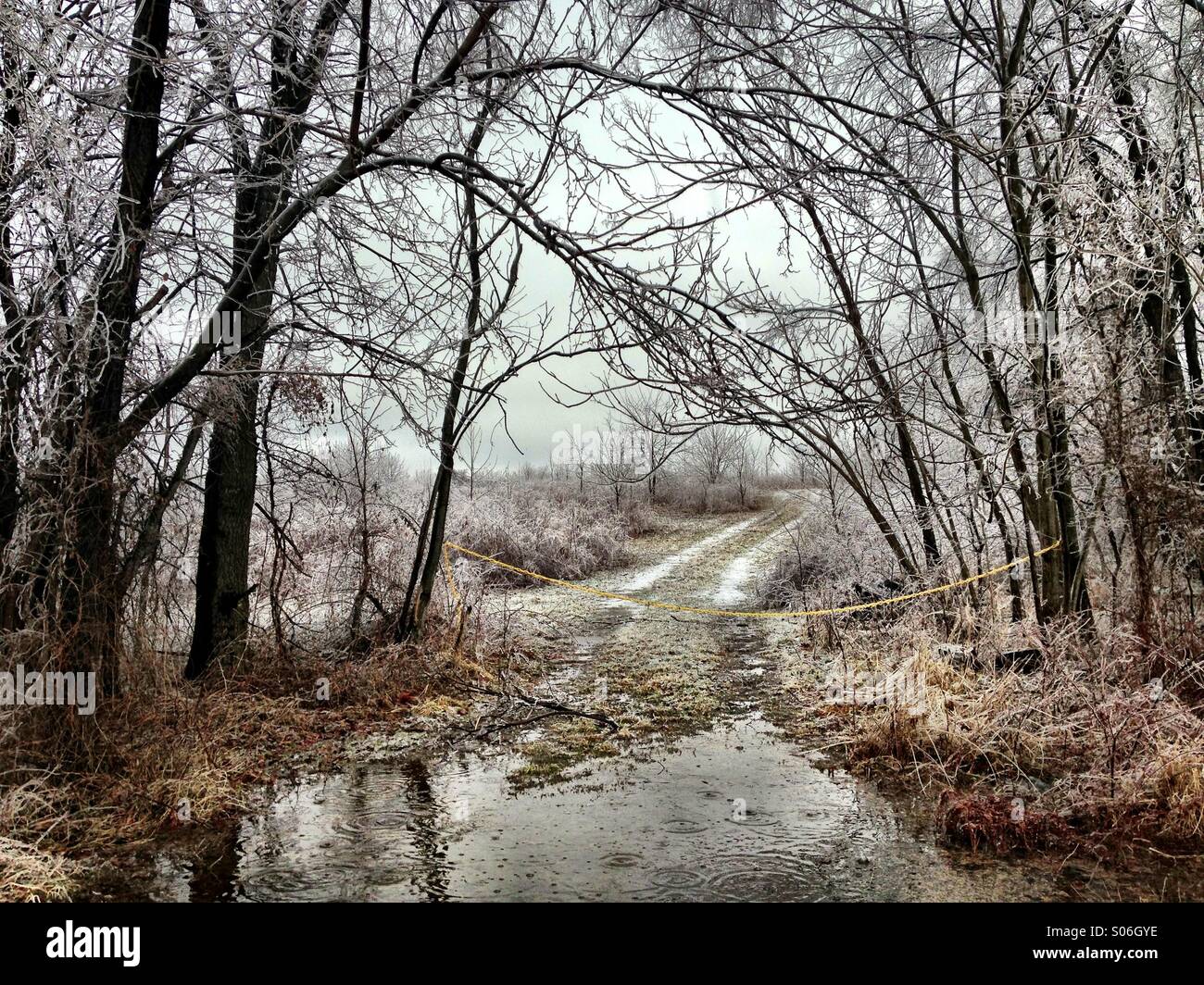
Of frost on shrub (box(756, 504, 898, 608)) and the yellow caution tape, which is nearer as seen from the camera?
the yellow caution tape

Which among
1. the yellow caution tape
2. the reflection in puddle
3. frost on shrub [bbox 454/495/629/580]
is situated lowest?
the reflection in puddle

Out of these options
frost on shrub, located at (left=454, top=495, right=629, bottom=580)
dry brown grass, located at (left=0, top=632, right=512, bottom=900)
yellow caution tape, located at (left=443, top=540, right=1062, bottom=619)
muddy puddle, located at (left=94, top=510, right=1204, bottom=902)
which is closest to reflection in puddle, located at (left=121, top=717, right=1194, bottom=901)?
muddy puddle, located at (left=94, top=510, right=1204, bottom=902)

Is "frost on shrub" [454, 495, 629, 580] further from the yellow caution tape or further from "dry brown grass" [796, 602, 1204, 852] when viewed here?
"dry brown grass" [796, 602, 1204, 852]

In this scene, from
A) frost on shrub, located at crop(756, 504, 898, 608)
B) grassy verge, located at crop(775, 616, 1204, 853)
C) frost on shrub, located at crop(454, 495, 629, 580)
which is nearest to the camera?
grassy verge, located at crop(775, 616, 1204, 853)

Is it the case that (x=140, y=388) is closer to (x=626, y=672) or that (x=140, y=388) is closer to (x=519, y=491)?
(x=626, y=672)

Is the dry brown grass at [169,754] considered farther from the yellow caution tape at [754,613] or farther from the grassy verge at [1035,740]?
the grassy verge at [1035,740]

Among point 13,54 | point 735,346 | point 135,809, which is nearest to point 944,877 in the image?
point 735,346

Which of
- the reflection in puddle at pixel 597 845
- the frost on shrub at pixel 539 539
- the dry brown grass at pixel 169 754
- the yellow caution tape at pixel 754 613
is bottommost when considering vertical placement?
the reflection in puddle at pixel 597 845

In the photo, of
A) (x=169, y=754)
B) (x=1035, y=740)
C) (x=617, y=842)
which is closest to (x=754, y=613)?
(x=1035, y=740)

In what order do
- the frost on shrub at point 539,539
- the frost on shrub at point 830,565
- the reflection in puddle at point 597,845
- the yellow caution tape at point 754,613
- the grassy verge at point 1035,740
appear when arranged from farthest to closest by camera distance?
the frost on shrub at point 539,539, the frost on shrub at point 830,565, the yellow caution tape at point 754,613, the grassy verge at point 1035,740, the reflection in puddle at point 597,845

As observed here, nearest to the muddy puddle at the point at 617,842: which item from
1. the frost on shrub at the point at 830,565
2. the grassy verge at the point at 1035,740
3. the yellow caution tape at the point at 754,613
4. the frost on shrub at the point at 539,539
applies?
the grassy verge at the point at 1035,740

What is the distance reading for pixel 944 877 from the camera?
4125mm

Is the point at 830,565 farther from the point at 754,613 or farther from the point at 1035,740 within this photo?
the point at 1035,740

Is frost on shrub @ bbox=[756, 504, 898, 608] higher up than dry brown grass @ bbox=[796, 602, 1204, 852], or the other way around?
frost on shrub @ bbox=[756, 504, 898, 608]
